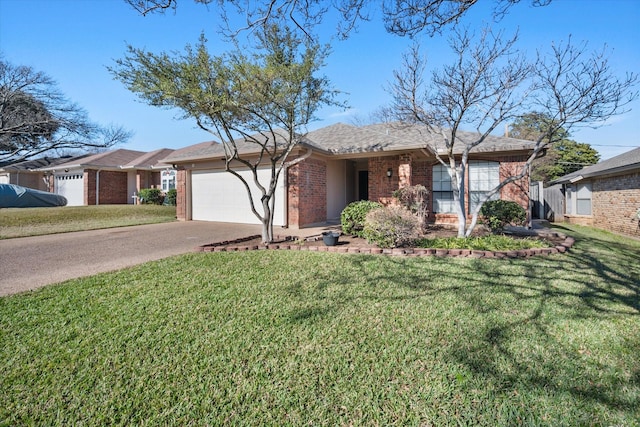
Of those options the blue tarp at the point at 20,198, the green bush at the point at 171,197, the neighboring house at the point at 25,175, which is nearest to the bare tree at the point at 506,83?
the green bush at the point at 171,197

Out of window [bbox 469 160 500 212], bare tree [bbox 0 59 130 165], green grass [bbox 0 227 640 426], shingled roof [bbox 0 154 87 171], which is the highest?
bare tree [bbox 0 59 130 165]

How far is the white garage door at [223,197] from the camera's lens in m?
12.1

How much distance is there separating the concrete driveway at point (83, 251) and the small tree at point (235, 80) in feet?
8.87

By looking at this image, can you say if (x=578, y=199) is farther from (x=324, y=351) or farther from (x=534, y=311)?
(x=324, y=351)

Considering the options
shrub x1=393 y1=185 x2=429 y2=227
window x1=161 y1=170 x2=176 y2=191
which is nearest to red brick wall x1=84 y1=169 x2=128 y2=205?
window x1=161 y1=170 x2=176 y2=191

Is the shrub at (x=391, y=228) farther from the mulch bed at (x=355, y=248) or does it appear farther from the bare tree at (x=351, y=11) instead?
the bare tree at (x=351, y=11)

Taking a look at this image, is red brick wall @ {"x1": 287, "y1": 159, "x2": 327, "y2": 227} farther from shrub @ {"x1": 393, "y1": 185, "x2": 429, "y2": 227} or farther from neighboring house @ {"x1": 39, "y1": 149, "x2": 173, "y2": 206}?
neighboring house @ {"x1": 39, "y1": 149, "x2": 173, "y2": 206}

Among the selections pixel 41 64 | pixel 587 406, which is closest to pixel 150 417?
pixel 587 406

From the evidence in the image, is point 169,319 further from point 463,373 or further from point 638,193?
point 638,193

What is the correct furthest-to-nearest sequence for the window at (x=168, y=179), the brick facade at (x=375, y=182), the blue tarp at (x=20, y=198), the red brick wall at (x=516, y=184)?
the window at (x=168, y=179), the blue tarp at (x=20, y=198), the brick facade at (x=375, y=182), the red brick wall at (x=516, y=184)

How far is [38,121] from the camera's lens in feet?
83.6

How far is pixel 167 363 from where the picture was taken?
2.64 metres

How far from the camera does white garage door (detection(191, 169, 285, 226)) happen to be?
12.1 meters

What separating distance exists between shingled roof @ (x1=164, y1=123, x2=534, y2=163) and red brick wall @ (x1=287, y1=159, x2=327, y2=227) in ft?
2.81
